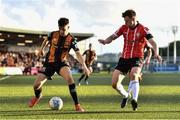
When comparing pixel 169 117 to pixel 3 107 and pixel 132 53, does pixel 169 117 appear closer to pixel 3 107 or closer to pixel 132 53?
pixel 132 53

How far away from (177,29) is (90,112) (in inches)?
3955

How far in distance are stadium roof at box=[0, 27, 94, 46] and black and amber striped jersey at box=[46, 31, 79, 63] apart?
4191 cm

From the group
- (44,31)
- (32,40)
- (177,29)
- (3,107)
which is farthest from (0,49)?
(3,107)

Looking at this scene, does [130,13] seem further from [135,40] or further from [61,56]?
[61,56]

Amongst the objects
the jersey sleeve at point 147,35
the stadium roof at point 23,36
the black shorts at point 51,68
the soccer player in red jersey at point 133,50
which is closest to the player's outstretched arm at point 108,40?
the soccer player in red jersey at point 133,50

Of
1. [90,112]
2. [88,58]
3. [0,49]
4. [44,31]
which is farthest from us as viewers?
[0,49]

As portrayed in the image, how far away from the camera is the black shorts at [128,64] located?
12594 millimetres

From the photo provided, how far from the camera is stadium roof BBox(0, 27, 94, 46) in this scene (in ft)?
214

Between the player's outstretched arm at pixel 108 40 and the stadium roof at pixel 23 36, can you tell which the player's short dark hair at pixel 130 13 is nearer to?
the player's outstretched arm at pixel 108 40

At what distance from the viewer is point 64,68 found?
12430 mm

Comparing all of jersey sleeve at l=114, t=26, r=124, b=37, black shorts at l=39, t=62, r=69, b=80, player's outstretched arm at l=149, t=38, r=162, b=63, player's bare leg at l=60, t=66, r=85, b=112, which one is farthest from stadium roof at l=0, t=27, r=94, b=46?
player's outstretched arm at l=149, t=38, r=162, b=63

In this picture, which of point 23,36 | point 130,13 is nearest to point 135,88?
Result: point 130,13

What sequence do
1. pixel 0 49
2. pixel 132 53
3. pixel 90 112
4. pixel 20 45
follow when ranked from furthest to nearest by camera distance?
pixel 20 45, pixel 0 49, pixel 132 53, pixel 90 112

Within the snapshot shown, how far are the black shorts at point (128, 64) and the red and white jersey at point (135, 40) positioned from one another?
0.32 ft
